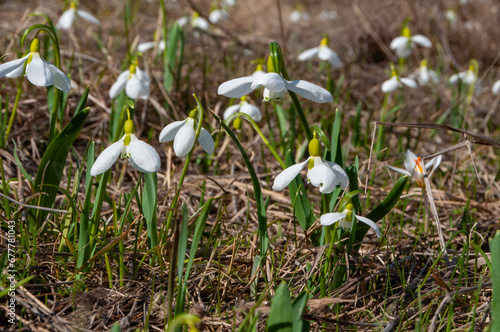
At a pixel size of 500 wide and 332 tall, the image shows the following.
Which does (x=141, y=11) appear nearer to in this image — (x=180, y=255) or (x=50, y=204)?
(x=50, y=204)

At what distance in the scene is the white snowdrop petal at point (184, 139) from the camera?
1292mm

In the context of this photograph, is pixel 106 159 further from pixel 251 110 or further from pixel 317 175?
pixel 251 110

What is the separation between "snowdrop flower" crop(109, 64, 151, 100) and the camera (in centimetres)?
209

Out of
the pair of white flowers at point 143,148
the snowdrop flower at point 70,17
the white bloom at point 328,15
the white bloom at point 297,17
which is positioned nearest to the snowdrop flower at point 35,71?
the pair of white flowers at point 143,148

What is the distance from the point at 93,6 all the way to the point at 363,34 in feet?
11.7

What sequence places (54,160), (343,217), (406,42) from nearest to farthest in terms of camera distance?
(343,217) → (54,160) → (406,42)

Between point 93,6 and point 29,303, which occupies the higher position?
point 93,6

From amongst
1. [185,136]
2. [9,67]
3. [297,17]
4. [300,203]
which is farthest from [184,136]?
[297,17]

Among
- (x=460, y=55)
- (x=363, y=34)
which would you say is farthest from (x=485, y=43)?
(x=363, y=34)

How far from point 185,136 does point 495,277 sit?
84cm

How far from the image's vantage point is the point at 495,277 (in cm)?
108

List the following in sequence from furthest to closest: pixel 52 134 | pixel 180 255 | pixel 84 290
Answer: pixel 52 134
pixel 84 290
pixel 180 255

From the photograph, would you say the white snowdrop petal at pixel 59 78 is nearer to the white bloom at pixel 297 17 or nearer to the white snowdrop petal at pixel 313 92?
the white snowdrop petal at pixel 313 92

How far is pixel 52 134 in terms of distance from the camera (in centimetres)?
166
